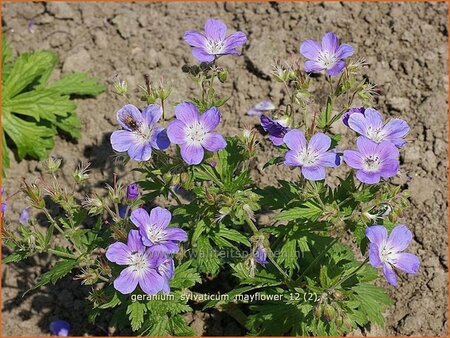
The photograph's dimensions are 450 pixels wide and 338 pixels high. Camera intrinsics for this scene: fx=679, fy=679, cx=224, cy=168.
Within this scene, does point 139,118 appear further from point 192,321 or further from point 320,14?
point 320,14

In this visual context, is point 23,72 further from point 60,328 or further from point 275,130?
point 275,130

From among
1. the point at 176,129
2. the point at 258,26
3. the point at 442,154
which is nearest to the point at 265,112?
the point at 258,26

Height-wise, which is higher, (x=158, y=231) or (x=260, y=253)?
(x=158, y=231)

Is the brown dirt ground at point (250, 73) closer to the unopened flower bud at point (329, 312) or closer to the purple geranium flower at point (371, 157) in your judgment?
the unopened flower bud at point (329, 312)

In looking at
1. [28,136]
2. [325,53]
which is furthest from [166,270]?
[28,136]

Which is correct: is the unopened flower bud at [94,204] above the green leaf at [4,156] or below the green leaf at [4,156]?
above

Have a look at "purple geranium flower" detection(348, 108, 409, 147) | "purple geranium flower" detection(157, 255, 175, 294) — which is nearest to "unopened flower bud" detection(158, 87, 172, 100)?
"purple geranium flower" detection(157, 255, 175, 294)

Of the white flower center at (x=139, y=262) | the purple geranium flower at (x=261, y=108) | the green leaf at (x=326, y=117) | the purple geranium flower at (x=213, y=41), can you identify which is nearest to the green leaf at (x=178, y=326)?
the white flower center at (x=139, y=262)
